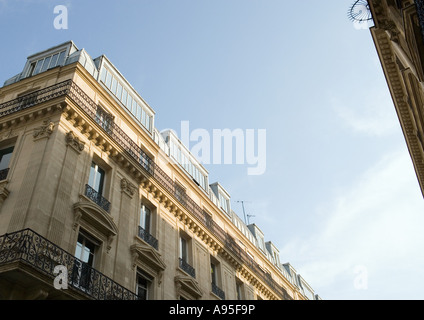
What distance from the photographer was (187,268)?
804 inches

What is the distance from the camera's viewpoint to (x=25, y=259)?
11.4 m

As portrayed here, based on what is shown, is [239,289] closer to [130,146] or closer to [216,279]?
[216,279]

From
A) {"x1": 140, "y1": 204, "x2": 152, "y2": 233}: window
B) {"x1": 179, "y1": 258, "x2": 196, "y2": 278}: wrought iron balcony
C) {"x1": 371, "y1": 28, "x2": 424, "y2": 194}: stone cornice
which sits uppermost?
{"x1": 371, "y1": 28, "x2": 424, "y2": 194}: stone cornice

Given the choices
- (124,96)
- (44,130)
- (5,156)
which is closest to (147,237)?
(44,130)

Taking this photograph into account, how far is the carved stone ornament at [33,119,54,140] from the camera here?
1591 centimetres

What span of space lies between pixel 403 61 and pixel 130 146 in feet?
39.6

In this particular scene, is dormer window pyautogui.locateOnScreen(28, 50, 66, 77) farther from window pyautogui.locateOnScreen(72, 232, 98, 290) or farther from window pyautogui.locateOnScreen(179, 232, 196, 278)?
window pyautogui.locateOnScreen(179, 232, 196, 278)

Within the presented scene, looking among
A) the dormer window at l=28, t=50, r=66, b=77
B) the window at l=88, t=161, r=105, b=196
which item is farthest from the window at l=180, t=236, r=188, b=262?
the dormer window at l=28, t=50, r=66, b=77

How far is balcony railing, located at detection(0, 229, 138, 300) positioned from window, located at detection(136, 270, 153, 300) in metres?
2.16

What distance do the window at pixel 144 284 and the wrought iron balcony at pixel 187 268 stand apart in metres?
2.71
